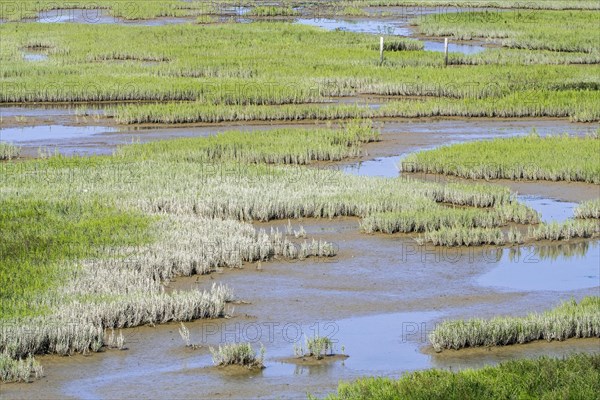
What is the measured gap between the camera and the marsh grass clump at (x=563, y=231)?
→ 18109 millimetres

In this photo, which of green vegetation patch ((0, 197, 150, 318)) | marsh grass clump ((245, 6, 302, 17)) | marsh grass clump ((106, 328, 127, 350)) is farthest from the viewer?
marsh grass clump ((245, 6, 302, 17))

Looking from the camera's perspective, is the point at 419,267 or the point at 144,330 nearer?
the point at 144,330

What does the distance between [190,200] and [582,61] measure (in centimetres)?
2791

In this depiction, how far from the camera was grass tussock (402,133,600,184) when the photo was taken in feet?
75.6

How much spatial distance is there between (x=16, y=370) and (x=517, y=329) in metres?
5.28

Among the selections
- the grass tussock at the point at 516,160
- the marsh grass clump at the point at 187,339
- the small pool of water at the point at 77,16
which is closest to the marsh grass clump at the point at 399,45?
the small pool of water at the point at 77,16

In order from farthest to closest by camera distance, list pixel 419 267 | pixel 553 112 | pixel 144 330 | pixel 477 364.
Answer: pixel 553 112 < pixel 419 267 < pixel 144 330 < pixel 477 364

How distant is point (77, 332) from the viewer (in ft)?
40.7

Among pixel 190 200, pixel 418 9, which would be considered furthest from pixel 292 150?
pixel 418 9

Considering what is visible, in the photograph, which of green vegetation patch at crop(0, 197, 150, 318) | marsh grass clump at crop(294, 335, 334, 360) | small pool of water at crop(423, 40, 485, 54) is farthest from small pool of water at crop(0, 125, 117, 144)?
small pool of water at crop(423, 40, 485, 54)

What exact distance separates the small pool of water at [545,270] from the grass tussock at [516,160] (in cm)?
501

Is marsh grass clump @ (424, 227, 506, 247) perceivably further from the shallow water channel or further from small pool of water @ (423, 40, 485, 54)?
small pool of water @ (423, 40, 485, 54)

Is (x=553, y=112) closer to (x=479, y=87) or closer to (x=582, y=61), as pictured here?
(x=479, y=87)

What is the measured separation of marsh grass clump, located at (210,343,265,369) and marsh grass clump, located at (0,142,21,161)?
14136 mm
